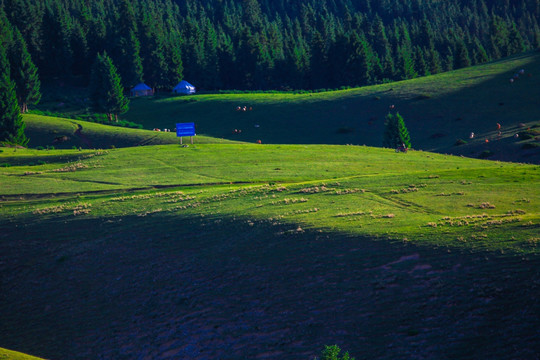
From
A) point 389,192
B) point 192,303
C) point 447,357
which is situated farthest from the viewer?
point 389,192

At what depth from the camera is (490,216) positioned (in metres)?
33.8

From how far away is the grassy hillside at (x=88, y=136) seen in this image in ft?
329

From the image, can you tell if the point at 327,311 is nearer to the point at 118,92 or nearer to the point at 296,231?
the point at 296,231

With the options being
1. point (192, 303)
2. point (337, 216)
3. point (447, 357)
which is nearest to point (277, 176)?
point (337, 216)

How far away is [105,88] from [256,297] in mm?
107230

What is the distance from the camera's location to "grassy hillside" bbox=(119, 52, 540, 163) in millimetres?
113250

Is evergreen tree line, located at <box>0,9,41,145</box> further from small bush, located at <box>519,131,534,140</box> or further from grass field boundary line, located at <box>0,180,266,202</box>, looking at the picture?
small bush, located at <box>519,131,534,140</box>

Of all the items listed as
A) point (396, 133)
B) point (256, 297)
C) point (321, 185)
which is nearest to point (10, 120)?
point (396, 133)

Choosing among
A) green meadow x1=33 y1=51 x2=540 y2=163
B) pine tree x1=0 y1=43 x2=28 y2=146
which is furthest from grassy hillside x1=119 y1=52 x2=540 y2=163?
pine tree x1=0 y1=43 x2=28 y2=146

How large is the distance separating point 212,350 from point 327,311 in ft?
18.1

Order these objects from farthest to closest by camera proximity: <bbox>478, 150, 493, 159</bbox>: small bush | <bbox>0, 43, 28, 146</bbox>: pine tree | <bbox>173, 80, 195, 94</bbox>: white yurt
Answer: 1. <bbox>173, 80, 195, 94</bbox>: white yurt
2. <bbox>0, 43, 28, 146</bbox>: pine tree
3. <bbox>478, 150, 493, 159</bbox>: small bush

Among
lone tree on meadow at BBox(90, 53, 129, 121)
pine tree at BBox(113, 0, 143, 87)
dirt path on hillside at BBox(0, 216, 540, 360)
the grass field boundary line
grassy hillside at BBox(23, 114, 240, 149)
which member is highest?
pine tree at BBox(113, 0, 143, 87)

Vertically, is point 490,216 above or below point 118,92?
below

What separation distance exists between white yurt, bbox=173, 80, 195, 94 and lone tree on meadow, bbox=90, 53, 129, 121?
3969cm
